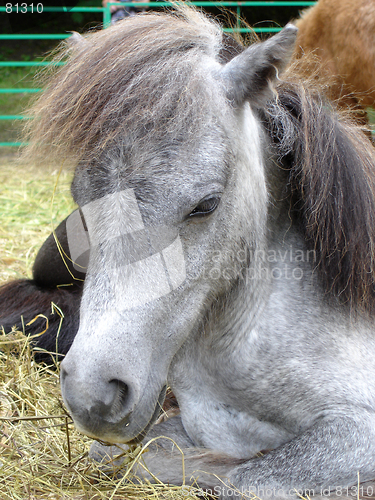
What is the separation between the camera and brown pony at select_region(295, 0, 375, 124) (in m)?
4.10

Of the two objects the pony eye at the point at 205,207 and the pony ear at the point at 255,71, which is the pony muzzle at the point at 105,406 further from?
the pony ear at the point at 255,71

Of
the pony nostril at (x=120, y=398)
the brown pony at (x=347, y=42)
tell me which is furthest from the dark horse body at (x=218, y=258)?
the brown pony at (x=347, y=42)

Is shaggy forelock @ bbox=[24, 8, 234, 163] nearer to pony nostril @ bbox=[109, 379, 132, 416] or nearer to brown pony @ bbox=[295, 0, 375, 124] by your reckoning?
pony nostril @ bbox=[109, 379, 132, 416]

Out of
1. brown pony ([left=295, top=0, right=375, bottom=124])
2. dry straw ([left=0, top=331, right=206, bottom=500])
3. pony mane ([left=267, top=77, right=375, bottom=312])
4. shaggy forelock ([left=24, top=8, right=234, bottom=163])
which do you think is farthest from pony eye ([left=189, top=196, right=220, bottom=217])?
brown pony ([left=295, top=0, right=375, bottom=124])

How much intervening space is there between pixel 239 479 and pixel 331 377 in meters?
0.49

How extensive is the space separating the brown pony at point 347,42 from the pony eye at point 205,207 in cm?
269

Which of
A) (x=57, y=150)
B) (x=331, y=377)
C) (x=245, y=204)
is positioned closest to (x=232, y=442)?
(x=331, y=377)

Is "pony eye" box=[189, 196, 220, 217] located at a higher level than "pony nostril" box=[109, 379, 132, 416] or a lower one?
higher

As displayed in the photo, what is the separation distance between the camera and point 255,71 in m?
1.72

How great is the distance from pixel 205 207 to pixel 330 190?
605 millimetres

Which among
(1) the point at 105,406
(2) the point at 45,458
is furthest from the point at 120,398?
(2) the point at 45,458

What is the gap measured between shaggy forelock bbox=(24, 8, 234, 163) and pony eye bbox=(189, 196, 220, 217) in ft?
0.72

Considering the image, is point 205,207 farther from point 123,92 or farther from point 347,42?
point 347,42

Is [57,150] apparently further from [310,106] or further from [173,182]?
[310,106]
